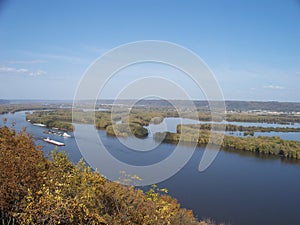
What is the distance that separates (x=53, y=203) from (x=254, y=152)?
11.0 metres

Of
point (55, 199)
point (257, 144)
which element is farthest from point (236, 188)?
point (55, 199)

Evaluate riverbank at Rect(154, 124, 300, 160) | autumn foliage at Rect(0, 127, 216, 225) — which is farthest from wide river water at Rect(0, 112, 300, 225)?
autumn foliage at Rect(0, 127, 216, 225)

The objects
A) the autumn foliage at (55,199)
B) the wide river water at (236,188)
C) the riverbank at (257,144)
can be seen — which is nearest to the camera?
the autumn foliage at (55,199)

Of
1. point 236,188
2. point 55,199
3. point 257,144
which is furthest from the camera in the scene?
point 257,144

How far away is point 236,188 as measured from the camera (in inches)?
271

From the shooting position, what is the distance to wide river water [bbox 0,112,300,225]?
550 cm

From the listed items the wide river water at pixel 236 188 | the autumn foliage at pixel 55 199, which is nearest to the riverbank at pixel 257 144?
the wide river water at pixel 236 188

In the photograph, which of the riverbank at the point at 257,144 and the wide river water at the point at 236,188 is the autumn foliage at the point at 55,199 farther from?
the riverbank at the point at 257,144

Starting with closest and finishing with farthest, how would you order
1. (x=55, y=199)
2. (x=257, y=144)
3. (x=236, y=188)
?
1. (x=55, y=199)
2. (x=236, y=188)
3. (x=257, y=144)

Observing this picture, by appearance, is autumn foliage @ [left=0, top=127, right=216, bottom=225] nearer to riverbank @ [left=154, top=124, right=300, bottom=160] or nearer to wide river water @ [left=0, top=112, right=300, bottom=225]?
wide river water @ [left=0, top=112, right=300, bottom=225]

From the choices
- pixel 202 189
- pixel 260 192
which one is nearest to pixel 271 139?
pixel 260 192

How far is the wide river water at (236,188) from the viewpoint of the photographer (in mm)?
5504

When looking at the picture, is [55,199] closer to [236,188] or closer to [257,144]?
[236,188]

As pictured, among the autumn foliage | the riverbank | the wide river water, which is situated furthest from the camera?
the riverbank
